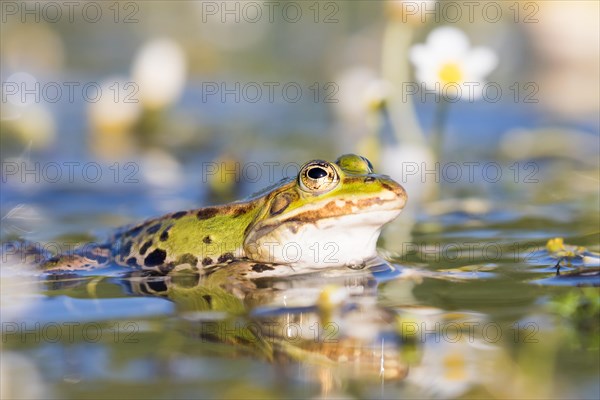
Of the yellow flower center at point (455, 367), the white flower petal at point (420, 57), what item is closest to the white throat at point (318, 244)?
the yellow flower center at point (455, 367)

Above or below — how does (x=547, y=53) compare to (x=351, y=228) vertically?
above

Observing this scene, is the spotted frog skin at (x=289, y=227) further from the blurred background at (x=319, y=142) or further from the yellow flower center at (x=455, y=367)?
the yellow flower center at (x=455, y=367)

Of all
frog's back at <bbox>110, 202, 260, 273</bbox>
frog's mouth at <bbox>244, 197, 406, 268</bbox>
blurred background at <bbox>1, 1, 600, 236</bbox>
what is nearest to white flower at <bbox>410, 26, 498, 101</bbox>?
blurred background at <bbox>1, 1, 600, 236</bbox>

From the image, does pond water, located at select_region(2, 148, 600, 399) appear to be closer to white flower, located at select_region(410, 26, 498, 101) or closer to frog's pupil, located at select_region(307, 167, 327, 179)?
frog's pupil, located at select_region(307, 167, 327, 179)

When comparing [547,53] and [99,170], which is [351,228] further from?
[547,53]

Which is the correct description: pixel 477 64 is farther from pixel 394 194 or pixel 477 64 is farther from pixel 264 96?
pixel 264 96

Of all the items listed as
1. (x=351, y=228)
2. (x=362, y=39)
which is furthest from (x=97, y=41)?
(x=351, y=228)
